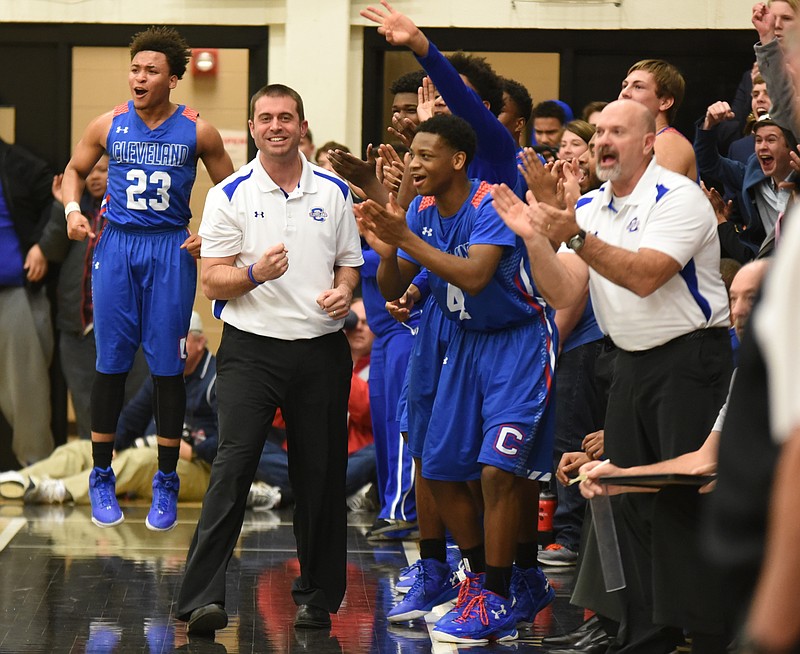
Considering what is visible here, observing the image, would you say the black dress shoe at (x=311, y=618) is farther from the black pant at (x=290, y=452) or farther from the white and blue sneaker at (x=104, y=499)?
the white and blue sneaker at (x=104, y=499)

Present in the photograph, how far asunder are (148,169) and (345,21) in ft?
11.4

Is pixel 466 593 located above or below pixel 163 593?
above

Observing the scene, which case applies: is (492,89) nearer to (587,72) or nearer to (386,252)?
(386,252)

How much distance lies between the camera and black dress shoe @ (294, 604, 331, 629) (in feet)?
17.6

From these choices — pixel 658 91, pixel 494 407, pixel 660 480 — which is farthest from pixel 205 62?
pixel 660 480

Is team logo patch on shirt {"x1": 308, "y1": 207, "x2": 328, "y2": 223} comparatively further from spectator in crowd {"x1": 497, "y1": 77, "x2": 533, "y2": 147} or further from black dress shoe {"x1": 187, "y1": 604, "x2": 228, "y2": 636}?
spectator in crowd {"x1": 497, "y1": 77, "x2": 533, "y2": 147}

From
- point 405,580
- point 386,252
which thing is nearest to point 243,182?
point 386,252

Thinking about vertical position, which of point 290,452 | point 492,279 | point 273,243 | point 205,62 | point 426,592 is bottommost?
point 426,592

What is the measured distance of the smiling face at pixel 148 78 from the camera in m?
6.06

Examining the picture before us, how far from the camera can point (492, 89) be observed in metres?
6.50

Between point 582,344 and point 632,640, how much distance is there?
8.25 ft

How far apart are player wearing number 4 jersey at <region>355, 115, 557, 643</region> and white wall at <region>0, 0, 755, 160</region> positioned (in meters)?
3.82

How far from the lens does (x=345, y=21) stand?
9.14 metres

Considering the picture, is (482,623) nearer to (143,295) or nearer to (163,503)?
(163,503)
